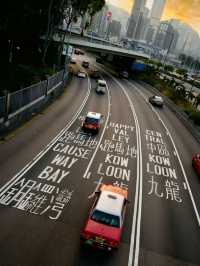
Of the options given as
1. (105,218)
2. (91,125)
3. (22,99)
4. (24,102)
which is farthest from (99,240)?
(24,102)

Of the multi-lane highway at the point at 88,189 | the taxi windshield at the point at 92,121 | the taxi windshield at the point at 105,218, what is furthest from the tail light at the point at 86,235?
the taxi windshield at the point at 92,121

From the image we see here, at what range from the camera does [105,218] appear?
15.1 metres

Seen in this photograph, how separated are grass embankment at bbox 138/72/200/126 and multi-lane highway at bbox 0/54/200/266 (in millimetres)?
7809

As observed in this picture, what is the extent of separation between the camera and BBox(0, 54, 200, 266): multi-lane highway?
14.6 m

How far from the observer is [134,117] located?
132 feet

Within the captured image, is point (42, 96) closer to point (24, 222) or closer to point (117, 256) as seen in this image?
point (24, 222)

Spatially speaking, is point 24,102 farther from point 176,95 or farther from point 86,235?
point 176,95

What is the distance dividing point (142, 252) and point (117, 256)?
141 centimetres

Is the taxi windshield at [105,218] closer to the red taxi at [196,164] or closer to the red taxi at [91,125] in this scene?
the red taxi at [196,164]

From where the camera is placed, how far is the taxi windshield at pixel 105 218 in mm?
14969

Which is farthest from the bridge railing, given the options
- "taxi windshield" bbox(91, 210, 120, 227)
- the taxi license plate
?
the taxi license plate

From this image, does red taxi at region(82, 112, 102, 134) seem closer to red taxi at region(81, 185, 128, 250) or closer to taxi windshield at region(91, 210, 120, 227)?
red taxi at region(81, 185, 128, 250)

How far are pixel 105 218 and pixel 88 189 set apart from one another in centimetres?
498

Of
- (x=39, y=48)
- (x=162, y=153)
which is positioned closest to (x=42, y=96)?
(x=162, y=153)
